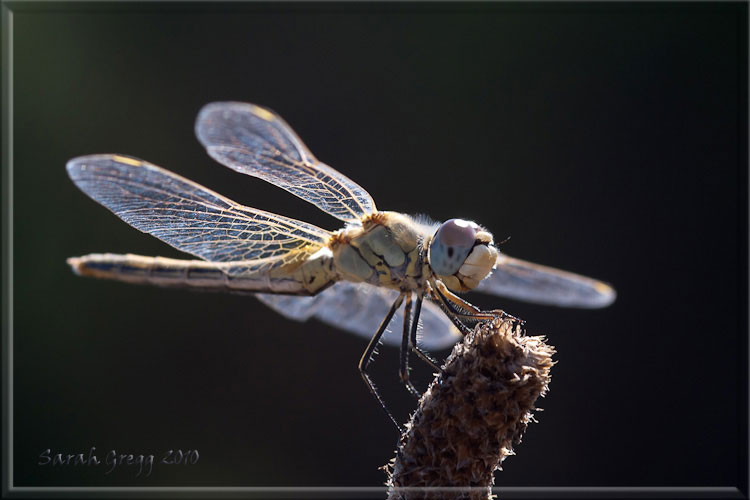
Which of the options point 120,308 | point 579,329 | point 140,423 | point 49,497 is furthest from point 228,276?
point 579,329

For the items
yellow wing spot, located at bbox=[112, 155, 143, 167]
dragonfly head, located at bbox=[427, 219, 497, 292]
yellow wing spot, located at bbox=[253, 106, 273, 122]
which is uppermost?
yellow wing spot, located at bbox=[253, 106, 273, 122]

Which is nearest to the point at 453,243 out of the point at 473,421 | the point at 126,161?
the point at 473,421

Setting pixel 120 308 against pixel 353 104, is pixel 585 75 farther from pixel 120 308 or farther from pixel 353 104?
pixel 120 308

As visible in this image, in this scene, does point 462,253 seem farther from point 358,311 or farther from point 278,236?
point 358,311

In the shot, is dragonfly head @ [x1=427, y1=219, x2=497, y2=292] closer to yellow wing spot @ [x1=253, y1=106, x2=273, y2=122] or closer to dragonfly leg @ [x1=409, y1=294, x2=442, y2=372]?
dragonfly leg @ [x1=409, y1=294, x2=442, y2=372]

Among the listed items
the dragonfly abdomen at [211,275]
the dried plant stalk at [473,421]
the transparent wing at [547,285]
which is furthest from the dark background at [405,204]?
the dried plant stalk at [473,421]

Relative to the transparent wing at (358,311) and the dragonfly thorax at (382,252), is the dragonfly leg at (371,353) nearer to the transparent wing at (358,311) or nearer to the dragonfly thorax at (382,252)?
the dragonfly thorax at (382,252)

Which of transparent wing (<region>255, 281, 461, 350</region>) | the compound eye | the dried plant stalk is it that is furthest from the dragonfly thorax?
the dried plant stalk
